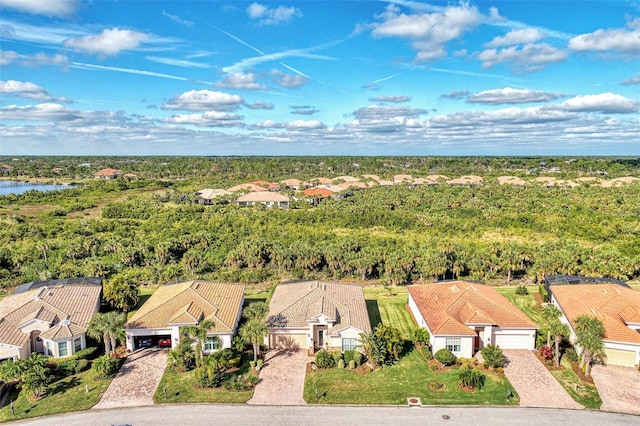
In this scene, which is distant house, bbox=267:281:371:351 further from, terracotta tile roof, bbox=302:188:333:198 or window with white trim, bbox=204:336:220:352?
terracotta tile roof, bbox=302:188:333:198

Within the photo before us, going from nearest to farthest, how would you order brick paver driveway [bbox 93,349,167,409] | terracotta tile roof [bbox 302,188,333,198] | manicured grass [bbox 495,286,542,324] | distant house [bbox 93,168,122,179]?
brick paver driveway [bbox 93,349,167,409], manicured grass [bbox 495,286,542,324], terracotta tile roof [bbox 302,188,333,198], distant house [bbox 93,168,122,179]

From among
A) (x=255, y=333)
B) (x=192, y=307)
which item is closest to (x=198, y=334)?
(x=255, y=333)

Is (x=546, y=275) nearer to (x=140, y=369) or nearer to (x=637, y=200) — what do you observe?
(x=140, y=369)

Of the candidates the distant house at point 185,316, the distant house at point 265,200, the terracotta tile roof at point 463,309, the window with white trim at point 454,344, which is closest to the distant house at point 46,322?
the distant house at point 185,316

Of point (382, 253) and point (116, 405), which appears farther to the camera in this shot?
point (382, 253)

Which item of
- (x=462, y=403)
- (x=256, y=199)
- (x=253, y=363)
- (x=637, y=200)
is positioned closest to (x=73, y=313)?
(x=253, y=363)

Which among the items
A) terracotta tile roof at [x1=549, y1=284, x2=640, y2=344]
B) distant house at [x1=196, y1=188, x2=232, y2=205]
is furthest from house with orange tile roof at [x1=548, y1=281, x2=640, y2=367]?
distant house at [x1=196, y1=188, x2=232, y2=205]
